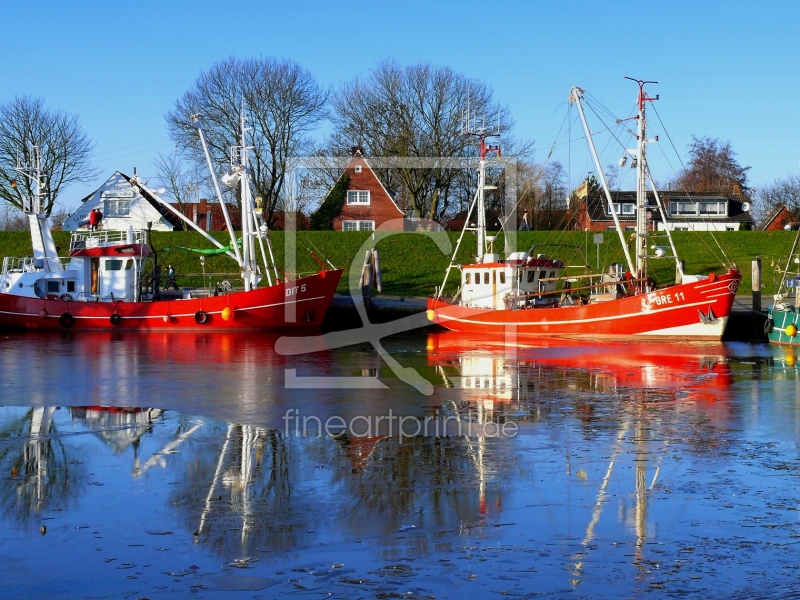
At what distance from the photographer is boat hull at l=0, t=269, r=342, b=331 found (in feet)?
113

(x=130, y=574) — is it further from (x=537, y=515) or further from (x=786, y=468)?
(x=786, y=468)

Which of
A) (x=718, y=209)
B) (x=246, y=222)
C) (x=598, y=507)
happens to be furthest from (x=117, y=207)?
(x=598, y=507)

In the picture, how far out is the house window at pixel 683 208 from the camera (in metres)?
70.5

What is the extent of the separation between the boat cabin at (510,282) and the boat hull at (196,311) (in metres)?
5.13

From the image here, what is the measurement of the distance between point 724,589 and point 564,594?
3.94 ft

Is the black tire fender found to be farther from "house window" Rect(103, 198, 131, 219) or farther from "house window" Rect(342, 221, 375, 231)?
"house window" Rect(103, 198, 131, 219)

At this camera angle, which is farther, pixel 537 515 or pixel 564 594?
pixel 537 515

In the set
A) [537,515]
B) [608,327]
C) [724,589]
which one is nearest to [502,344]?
[608,327]

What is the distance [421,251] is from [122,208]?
948 inches

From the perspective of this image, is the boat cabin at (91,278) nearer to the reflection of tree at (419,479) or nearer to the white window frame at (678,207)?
the reflection of tree at (419,479)

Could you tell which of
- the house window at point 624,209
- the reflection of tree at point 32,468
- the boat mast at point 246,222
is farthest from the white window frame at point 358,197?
the reflection of tree at point 32,468

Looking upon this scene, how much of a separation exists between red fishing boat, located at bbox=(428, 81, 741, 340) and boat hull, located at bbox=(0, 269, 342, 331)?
4478 mm

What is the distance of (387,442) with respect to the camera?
1284 cm

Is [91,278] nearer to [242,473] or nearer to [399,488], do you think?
[242,473]
